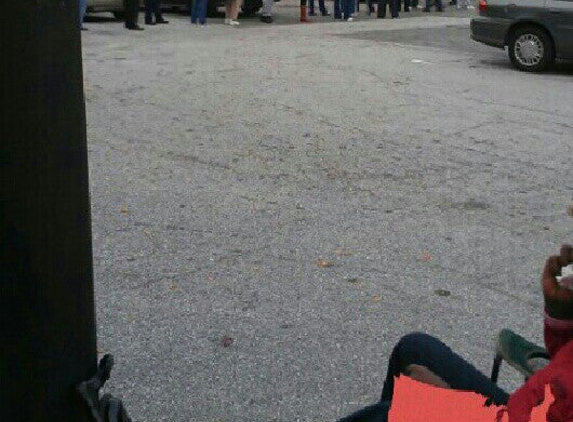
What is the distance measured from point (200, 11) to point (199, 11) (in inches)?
3.3

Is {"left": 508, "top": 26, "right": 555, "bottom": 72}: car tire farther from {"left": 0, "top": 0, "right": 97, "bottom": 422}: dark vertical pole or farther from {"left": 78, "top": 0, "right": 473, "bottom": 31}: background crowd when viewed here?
{"left": 0, "top": 0, "right": 97, "bottom": 422}: dark vertical pole

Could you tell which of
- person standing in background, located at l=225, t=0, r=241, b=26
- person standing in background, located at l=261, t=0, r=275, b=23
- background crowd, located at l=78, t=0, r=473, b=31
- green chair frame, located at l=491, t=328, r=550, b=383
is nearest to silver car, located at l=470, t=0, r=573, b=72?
background crowd, located at l=78, t=0, r=473, b=31

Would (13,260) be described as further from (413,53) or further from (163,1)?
(163,1)

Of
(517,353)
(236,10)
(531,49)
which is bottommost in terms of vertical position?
(517,353)

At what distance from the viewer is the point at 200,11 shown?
67.6 feet

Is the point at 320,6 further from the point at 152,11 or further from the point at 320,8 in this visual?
the point at 152,11

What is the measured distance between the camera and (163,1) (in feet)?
74.1

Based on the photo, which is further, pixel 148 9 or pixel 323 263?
pixel 148 9

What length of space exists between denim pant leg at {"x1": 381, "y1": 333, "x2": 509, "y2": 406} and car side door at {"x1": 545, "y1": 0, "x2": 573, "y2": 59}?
11965 millimetres

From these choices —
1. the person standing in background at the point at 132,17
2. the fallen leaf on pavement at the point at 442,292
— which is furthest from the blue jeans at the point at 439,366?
the person standing in background at the point at 132,17

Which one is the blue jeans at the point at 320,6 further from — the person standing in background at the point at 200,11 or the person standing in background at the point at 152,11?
the person standing in background at the point at 152,11

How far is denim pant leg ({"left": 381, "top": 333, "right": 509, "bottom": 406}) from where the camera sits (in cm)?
257

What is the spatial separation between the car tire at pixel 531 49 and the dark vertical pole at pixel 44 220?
42.4 ft

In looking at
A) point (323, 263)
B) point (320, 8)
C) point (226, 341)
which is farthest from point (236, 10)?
point (226, 341)
